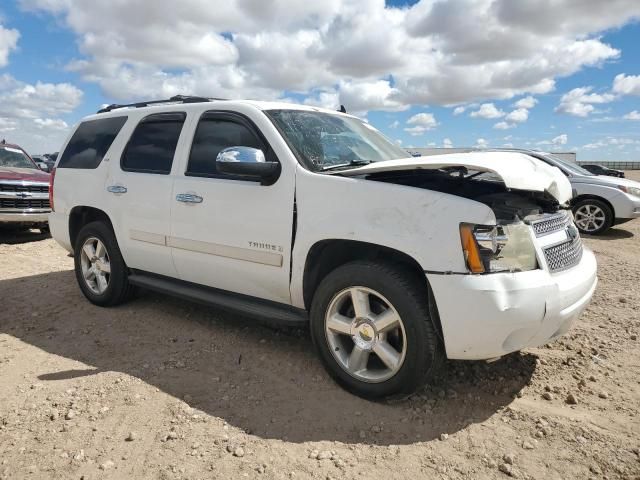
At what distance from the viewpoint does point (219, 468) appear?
2490 millimetres

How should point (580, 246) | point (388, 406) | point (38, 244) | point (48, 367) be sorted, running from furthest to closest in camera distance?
point (38, 244), point (48, 367), point (580, 246), point (388, 406)

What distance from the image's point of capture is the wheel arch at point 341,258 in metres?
2.96

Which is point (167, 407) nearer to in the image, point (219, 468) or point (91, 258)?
point (219, 468)

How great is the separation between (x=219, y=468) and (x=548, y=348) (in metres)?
2.72

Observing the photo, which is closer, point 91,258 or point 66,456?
point 66,456

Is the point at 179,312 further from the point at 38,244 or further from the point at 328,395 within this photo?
the point at 38,244

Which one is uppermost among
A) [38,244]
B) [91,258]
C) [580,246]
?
[580,246]

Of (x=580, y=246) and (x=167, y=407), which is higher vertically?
(x=580, y=246)

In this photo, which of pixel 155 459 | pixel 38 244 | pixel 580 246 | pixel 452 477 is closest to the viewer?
pixel 452 477

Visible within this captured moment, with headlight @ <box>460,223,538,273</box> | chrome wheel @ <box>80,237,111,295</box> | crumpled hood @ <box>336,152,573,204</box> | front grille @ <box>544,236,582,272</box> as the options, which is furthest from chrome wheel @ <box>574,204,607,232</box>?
chrome wheel @ <box>80,237,111,295</box>

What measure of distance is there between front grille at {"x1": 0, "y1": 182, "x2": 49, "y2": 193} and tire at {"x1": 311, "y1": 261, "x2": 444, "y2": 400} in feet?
26.6

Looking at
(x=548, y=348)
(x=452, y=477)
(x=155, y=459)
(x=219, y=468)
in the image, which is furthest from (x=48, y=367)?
(x=548, y=348)

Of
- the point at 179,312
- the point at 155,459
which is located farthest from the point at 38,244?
the point at 155,459

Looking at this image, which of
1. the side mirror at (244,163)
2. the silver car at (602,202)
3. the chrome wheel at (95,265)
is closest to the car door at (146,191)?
the chrome wheel at (95,265)
